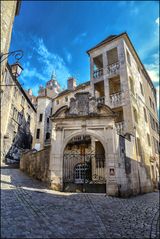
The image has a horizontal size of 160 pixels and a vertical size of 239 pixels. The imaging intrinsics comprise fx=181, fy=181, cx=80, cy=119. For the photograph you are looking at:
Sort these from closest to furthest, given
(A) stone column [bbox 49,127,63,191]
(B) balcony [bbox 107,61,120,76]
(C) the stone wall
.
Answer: (A) stone column [bbox 49,127,63,191] < (C) the stone wall < (B) balcony [bbox 107,61,120,76]

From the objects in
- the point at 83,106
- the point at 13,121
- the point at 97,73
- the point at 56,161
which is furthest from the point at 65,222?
the point at 13,121

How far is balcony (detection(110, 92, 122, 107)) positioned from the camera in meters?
15.0

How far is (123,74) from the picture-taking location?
15.6 meters

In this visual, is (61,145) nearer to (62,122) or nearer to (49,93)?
(62,122)

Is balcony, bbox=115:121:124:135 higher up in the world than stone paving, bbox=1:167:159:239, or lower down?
higher up


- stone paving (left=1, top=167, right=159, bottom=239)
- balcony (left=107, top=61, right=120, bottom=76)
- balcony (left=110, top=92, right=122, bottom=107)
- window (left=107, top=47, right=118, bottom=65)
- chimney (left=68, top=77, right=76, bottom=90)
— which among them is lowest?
stone paving (left=1, top=167, right=159, bottom=239)

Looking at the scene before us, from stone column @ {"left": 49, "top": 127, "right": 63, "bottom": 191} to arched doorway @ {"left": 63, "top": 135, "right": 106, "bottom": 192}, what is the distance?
0.45 meters

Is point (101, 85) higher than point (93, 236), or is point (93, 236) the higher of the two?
point (101, 85)

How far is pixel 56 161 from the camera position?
9273 mm

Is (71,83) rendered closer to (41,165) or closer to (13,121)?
(13,121)

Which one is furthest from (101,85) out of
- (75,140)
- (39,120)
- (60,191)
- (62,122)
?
(39,120)

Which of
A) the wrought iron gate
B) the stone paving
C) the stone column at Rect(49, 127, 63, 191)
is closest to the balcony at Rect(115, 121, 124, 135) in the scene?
the wrought iron gate

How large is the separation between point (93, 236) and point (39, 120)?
1283 inches

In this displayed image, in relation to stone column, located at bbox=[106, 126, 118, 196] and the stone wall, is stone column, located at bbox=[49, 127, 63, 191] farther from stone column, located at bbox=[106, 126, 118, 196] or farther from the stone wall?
stone column, located at bbox=[106, 126, 118, 196]
